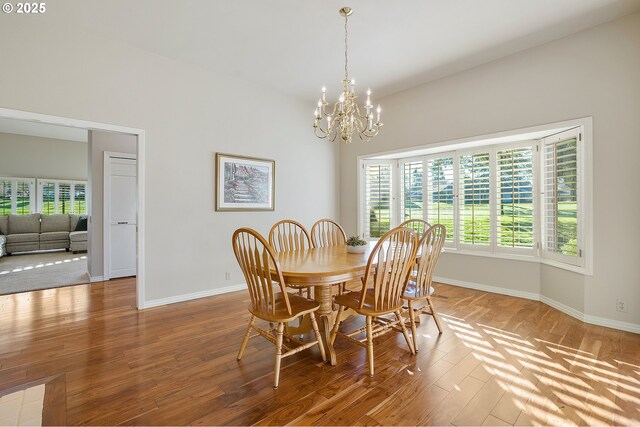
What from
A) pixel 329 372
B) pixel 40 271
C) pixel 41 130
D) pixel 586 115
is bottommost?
pixel 329 372

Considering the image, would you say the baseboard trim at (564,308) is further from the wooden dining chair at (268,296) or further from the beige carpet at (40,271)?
the beige carpet at (40,271)

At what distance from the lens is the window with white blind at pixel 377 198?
16.8 feet

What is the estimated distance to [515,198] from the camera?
12.7 feet

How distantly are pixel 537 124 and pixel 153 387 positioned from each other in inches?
171

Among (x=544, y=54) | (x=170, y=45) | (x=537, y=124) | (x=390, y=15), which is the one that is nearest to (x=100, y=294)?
(x=170, y=45)

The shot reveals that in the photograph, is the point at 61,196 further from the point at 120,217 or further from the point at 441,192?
the point at 441,192

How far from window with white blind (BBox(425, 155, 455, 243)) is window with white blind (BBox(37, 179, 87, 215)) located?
9225 millimetres

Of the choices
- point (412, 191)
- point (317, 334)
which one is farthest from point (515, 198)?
point (317, 334)

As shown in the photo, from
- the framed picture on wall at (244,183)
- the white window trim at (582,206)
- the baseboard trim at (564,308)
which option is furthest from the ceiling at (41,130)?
the baseboard trim at (564,308)

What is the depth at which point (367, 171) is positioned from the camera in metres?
5.28

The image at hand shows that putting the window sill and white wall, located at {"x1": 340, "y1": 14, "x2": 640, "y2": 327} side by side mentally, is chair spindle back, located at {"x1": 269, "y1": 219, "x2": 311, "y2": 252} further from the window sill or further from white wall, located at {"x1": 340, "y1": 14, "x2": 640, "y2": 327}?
white wall, located at {"x1": 340, "y1": 14, "x2": 640, "y2": 327}

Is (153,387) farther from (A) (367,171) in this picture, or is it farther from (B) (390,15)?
(A) (367,171)

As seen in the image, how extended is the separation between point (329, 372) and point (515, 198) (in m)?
3.28

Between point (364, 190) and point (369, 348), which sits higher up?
point (364, 190)
